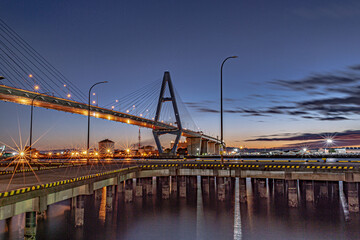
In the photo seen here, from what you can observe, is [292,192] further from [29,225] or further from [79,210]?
[29,225]

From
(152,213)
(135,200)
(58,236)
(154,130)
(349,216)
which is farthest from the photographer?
(154,130)

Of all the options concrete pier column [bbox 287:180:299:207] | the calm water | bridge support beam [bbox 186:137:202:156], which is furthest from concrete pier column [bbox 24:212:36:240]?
bridge support beam [bbox 186:137:202:156]

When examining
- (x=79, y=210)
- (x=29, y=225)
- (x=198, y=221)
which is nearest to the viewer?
(x=29, y=225)

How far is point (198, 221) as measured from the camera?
118 ft

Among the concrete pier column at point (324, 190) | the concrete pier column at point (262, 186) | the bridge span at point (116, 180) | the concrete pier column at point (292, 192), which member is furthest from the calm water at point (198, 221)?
the concrete pier column at point (324, 190)

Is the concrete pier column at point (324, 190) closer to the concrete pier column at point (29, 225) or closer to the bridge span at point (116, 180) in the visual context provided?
the bridge span at point (116, 180)

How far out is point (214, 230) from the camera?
1280 inches

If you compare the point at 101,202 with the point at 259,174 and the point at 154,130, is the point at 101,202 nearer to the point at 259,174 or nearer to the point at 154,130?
the point at 259,174

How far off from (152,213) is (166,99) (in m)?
65.2

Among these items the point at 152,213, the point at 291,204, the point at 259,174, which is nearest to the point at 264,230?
the point at 259,174

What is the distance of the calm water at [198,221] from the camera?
3050 centimetres

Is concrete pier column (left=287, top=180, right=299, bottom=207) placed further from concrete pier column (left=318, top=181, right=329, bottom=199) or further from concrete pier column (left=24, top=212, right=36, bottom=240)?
concrete pier column (left=24, top=212, right=36, bottom=240)

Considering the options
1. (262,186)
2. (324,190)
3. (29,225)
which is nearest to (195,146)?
(324,190)

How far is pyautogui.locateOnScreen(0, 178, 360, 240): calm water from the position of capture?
30500 millimetres
